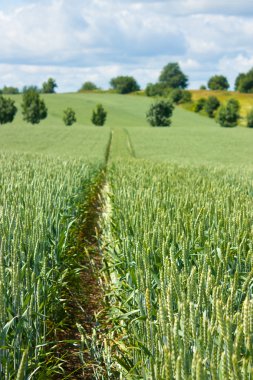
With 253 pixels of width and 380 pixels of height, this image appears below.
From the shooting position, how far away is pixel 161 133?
57250mm

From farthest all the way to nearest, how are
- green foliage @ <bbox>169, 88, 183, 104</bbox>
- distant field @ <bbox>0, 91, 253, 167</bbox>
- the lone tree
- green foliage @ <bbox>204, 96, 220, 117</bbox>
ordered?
1. green foliage @ <bbox>169, 88, 183, 104</bbox>
2. green foliage @ <bbox>204, 96, 220, 117</bbox>
3. the lone tree
4. distant field @ <bbox>0, 91, 253, 167</bbox>

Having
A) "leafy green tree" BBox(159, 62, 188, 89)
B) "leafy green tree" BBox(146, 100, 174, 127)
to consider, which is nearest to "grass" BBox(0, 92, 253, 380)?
"leafy green tree" BBox(146, 100, 174, 127)

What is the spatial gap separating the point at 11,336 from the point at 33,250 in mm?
1188

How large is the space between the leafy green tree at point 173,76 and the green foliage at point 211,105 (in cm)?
3770

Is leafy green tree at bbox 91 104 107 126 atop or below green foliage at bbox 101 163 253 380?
below

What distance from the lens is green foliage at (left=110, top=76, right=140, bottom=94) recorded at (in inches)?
5591

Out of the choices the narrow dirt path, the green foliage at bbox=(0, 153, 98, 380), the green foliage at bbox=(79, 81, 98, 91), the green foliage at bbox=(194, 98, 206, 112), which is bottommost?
the green foliage at bbox=(194, 98, 206, 112)

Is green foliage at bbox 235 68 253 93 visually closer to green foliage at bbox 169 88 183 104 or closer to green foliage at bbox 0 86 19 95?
green foliage at bbox 169 88 183 104

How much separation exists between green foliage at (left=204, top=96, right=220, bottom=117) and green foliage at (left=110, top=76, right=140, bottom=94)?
3868 cm

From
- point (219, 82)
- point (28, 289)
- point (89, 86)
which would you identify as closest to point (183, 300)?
point (28, 289)

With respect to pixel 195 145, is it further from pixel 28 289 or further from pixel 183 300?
pixel 183 300

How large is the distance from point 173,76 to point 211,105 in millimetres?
45348

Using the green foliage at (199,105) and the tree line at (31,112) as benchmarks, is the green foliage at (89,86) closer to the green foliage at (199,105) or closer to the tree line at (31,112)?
the green foliage at (199,105)

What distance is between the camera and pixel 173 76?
150 m
